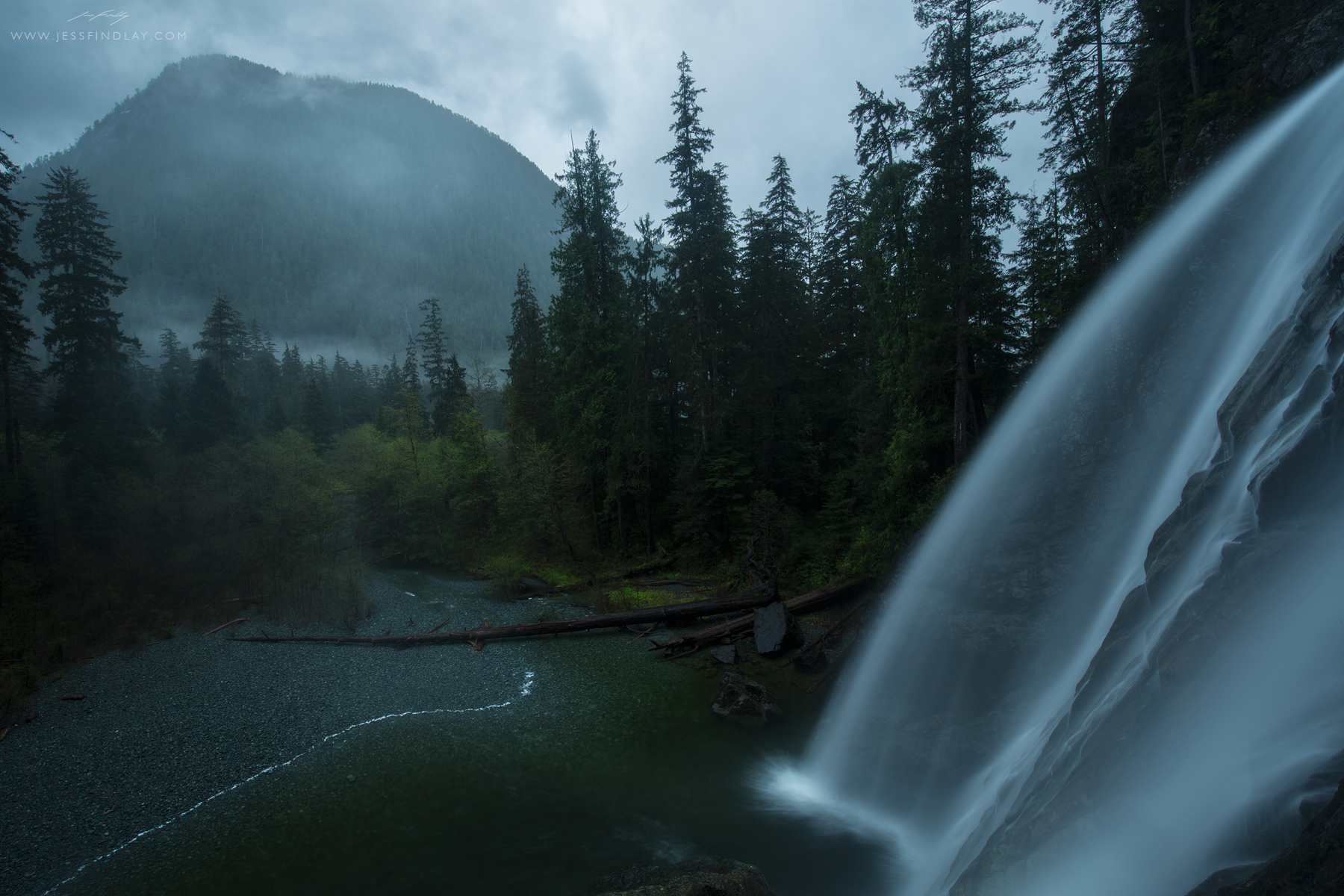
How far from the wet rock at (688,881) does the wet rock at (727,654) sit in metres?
7.40

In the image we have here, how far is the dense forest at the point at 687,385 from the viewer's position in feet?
42.7

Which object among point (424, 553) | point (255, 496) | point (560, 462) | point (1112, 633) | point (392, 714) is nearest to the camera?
point (1112, 633)

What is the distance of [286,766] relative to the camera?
9.14 m

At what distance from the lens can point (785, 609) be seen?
14203mm

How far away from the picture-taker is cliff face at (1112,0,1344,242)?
8617mm

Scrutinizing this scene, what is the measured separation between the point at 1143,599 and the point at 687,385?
16869mm

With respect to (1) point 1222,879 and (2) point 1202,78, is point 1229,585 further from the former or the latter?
(2) point 1202,78

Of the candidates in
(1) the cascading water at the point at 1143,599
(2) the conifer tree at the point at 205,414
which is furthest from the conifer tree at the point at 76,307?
(1) the cascading water at the point at 1143,599

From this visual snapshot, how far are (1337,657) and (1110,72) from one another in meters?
17.1

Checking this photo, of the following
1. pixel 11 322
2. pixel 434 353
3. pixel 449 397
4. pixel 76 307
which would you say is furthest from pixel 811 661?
pixel 434 353

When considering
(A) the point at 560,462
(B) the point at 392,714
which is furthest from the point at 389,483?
(B) the point at 392,714

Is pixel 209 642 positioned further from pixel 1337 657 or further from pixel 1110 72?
pixel 1110 72

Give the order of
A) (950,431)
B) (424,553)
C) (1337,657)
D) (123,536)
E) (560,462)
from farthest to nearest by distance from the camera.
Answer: (424,553), (560,462), (123,536), (950,431), (1337,657)

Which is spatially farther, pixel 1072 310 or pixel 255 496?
pixel 255 496
